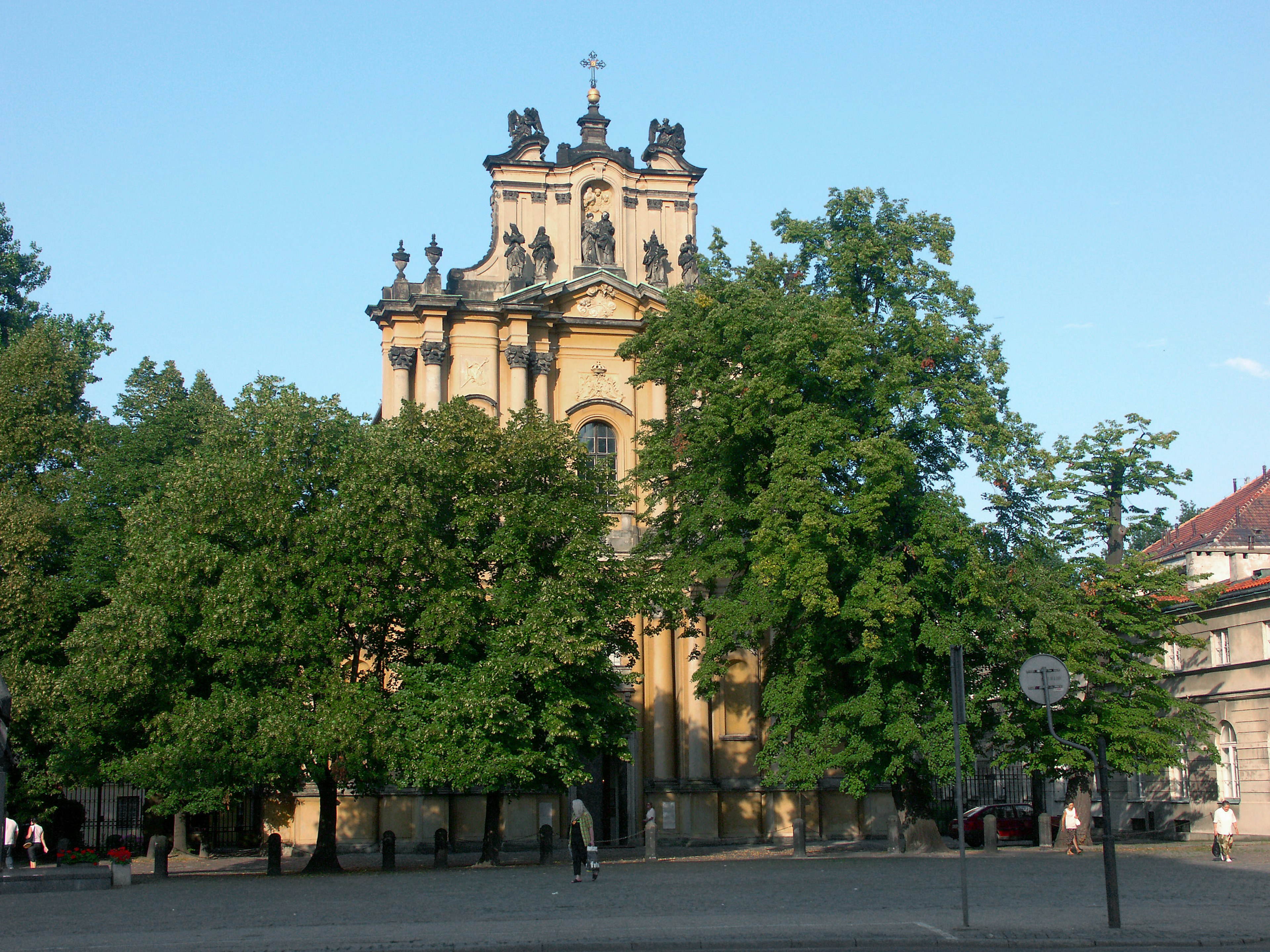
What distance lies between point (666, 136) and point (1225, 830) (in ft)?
85.3

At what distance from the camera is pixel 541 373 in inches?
1524

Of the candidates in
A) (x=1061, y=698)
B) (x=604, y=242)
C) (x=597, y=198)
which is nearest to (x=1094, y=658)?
(x=1061, y=698)

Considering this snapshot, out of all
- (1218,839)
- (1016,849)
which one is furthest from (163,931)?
(1016,849)

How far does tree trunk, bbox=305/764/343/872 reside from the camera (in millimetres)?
27594

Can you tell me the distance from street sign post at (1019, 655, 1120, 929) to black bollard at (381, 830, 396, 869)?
665 inches

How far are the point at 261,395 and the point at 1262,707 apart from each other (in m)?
27.0

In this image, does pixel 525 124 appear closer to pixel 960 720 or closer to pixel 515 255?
pixel 515 255

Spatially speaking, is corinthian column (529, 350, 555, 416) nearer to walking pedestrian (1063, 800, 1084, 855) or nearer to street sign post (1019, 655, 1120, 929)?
walking pedestrian (1063, 800, 1084, 855)

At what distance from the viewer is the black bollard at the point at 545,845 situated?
2895cm

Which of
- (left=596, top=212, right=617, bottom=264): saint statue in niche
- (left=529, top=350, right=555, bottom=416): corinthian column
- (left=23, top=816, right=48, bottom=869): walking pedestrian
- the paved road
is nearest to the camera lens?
the paved road

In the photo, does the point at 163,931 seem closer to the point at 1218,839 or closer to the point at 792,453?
the point at 792,453

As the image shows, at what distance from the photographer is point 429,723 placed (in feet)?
86.6

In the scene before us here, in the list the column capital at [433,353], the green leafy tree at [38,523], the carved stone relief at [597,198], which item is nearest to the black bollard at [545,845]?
the green leafy tree at [38,523]

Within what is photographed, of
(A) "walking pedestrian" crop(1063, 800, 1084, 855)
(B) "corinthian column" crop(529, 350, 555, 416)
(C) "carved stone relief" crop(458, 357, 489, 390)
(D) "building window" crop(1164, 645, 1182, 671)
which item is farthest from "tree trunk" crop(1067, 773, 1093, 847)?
(C) "carved stone relief" crop(458, 357, 489, 390)
